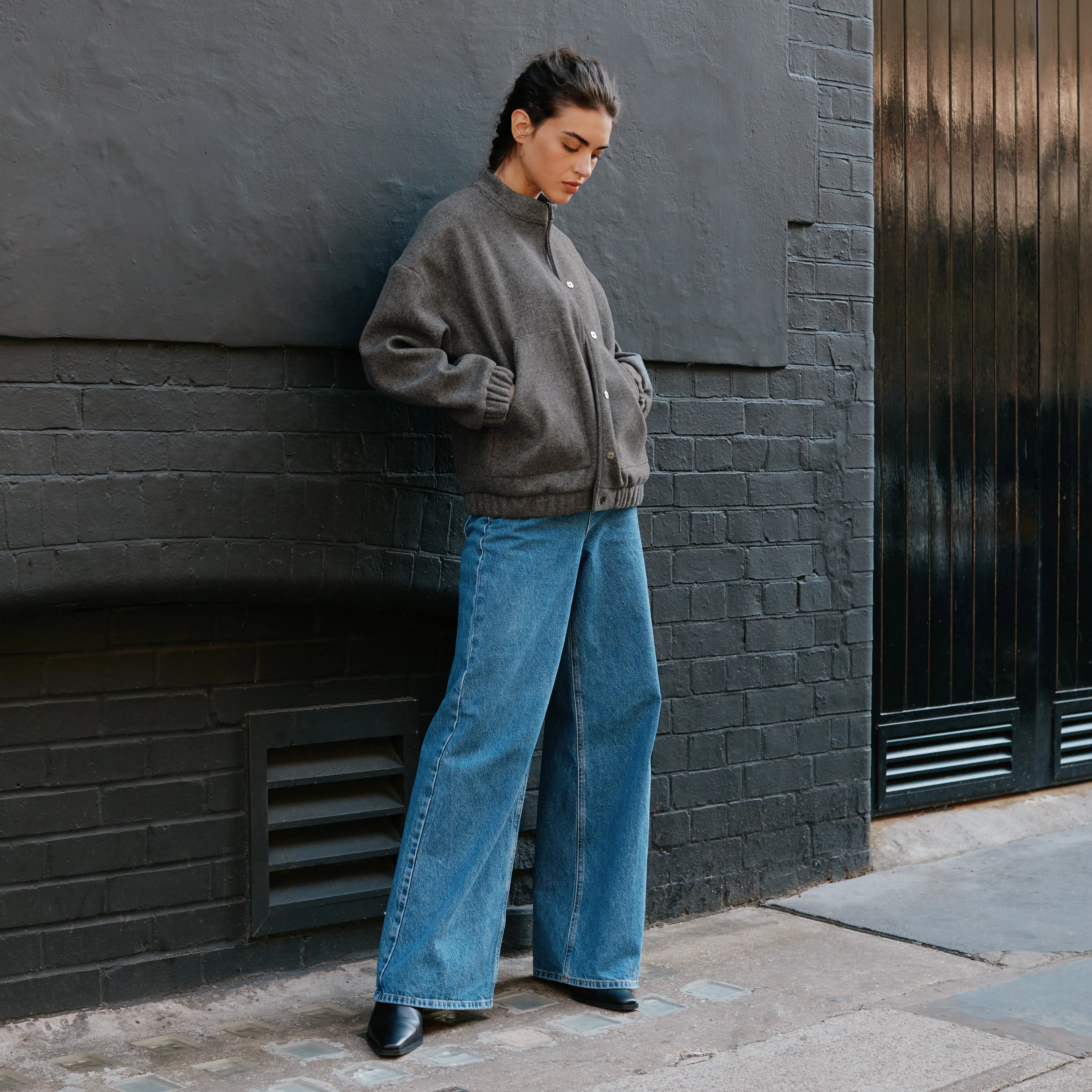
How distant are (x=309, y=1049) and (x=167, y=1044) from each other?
12.2 inches

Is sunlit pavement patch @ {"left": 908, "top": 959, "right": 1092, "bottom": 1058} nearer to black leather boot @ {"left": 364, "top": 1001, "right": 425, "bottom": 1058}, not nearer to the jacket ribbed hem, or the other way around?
black leather boot @ {"left": 364, "top": 1001, "right": 425, "bottom": 1058}

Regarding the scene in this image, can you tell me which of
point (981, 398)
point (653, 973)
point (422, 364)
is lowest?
point (653, 973)

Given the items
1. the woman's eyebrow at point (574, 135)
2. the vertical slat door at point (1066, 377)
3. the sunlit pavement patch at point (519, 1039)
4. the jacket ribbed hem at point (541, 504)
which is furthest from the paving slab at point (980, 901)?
the woman's eyebrow at point (574, 135)

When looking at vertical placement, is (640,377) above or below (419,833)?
above

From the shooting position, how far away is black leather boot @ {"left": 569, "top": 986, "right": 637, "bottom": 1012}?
11.0 ft

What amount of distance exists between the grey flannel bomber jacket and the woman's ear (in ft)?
0.36

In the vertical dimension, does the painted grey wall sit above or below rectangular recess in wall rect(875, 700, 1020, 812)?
above

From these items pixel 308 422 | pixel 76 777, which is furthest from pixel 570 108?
pixel 76 777

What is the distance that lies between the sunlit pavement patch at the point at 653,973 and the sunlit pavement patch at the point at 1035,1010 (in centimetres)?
62

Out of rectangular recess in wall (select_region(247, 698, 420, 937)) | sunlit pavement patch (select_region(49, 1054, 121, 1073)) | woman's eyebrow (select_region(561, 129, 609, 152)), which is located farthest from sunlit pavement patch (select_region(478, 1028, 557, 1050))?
woman's eyebrow (select_region(561, 129, 609, 152))

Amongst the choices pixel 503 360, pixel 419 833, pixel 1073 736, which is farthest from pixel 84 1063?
pixel 1073 736

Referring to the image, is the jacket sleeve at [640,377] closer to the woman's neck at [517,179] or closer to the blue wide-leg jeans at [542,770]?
the blue wide-leg jeans at [542,770]

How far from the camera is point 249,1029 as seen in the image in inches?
126

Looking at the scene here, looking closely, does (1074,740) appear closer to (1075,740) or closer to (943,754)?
(1075,740)
